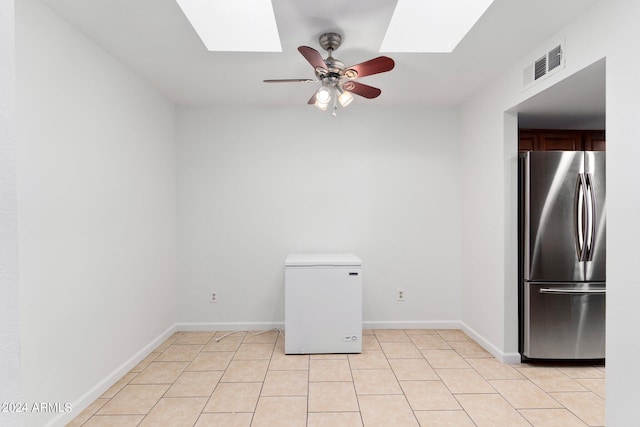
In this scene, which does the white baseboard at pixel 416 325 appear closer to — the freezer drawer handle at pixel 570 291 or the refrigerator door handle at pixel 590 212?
the freezer drawer handle at pixel 570 291

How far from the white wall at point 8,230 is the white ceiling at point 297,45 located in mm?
1735

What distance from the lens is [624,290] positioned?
1842 mm

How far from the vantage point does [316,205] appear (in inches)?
156

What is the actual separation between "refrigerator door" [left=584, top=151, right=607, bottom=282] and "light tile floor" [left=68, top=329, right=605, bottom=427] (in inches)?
38.1

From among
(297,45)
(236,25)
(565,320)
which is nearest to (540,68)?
(297,45)

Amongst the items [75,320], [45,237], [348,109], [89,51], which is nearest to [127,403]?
[75,320]

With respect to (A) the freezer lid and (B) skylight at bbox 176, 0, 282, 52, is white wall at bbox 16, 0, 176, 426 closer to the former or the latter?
(B) skylight at bbox 176, 0, 282, 52

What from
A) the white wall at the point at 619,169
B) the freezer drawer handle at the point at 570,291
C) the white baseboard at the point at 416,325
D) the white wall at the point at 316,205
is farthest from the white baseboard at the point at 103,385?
the freezer drawer handle at the point at 570,291

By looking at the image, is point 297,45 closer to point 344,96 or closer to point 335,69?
point 335,69

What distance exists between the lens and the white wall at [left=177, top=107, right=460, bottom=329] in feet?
12.9

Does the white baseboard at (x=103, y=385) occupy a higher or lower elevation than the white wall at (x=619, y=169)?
lower

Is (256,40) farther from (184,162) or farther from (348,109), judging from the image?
(184,162)

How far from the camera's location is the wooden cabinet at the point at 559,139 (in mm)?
3729

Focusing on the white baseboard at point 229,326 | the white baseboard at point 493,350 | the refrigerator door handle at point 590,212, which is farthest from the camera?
the white baseboard at point 229,326
